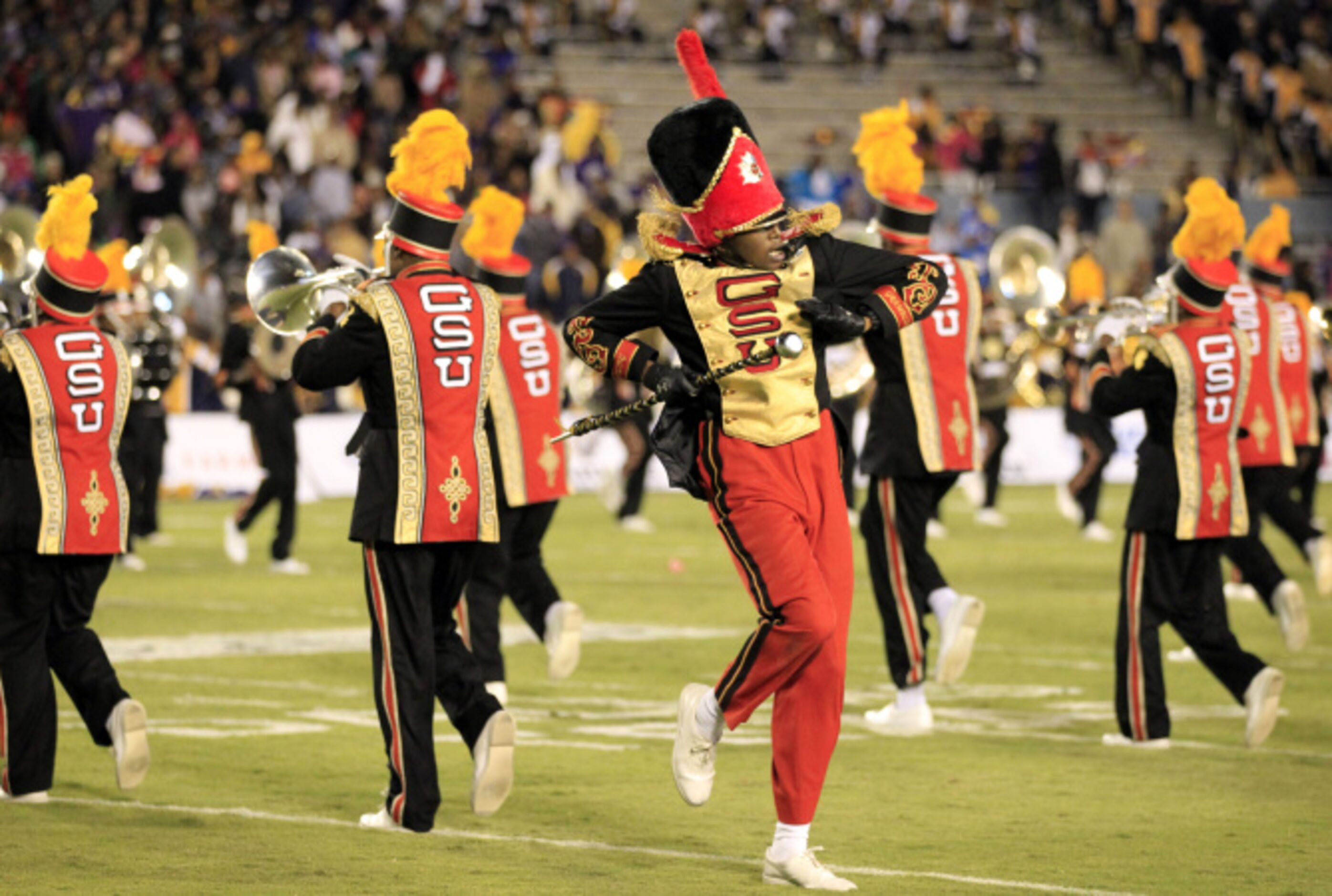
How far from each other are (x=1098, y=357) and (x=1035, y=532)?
421 inches

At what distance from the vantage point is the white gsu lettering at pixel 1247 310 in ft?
36.4

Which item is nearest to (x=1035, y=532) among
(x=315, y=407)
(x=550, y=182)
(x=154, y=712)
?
(x=315, y=407)

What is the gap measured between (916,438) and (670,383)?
3560 millimetres

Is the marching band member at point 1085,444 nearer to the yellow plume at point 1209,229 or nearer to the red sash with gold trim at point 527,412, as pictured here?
the red sash with gold trim at point 527,412

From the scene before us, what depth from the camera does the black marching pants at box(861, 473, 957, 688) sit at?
10.1m

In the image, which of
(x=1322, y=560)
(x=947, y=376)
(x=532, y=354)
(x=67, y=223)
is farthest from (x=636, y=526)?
(x=67, y=223)

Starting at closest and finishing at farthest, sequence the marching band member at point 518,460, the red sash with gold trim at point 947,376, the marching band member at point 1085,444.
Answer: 1. the red sash with gold trim at point 947,376
2. the marching band member at point 518,460
3. the marching band member at point 1085,444

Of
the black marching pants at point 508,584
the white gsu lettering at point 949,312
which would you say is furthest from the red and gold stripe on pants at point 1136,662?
the black marching pants at point 508,584

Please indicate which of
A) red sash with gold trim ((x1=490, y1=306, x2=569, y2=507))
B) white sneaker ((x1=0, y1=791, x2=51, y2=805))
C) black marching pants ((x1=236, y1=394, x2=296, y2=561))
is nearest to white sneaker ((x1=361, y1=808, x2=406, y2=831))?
white sneaker ((x1=0, y1=791, x2=51, y2=805))

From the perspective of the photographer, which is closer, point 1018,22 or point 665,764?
point 665,764

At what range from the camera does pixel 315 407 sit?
23.8 meters

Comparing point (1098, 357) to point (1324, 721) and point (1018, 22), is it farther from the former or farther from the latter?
point (1018, 22)

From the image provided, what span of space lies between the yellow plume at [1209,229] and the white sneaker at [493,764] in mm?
3706

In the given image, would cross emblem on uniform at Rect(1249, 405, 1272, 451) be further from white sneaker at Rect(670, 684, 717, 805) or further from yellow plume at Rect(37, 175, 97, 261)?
yellow plume at Rect(37, 175, 97, 261)
